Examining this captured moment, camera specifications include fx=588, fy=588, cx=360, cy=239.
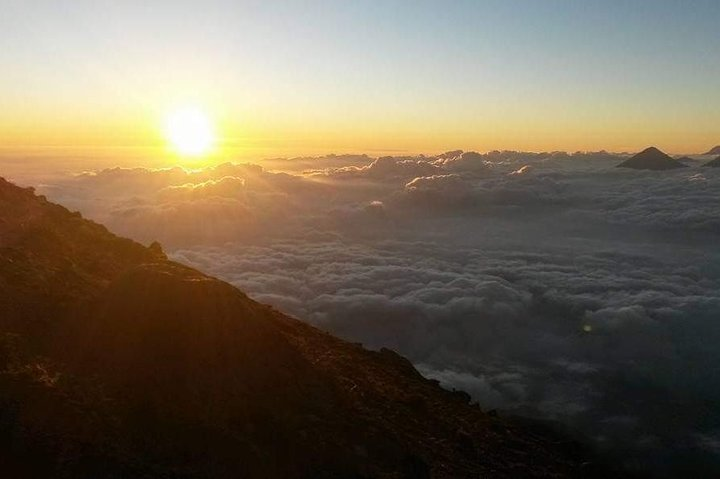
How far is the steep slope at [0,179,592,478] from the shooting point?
56.2 feet

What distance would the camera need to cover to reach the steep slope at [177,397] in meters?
17.1

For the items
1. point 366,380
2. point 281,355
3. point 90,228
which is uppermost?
point 90,228

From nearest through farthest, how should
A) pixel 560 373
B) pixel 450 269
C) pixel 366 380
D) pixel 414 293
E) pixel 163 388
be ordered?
pixel 163 388 < pixel 366 380 < pixel 560 373 < pixel 414 293 < pixel 450 269

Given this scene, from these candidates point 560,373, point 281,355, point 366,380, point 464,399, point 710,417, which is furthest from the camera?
point 560,373

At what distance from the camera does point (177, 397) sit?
20.2 meters

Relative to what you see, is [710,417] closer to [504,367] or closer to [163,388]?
[504,367]

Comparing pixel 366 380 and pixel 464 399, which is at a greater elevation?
pixel 366 380

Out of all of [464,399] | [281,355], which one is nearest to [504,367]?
[464,399]

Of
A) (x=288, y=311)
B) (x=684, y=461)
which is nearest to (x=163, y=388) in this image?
(x=684, y=461)

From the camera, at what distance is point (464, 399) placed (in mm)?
40438

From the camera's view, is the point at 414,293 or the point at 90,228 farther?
the point at 414,293

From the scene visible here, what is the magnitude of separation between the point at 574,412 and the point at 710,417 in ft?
69.3

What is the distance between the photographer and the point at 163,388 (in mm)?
20391

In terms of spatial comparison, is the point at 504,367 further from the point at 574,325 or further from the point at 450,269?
the point at 450,269
